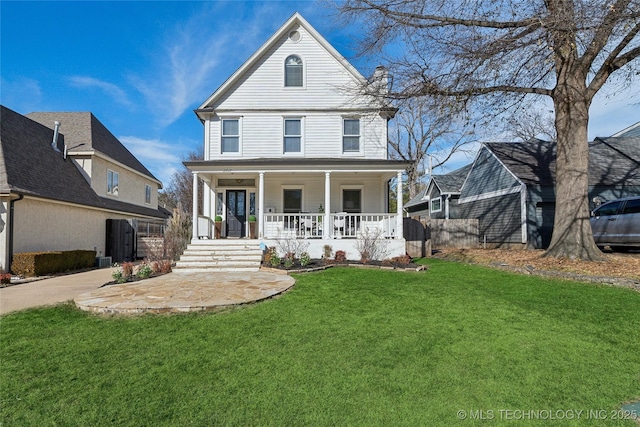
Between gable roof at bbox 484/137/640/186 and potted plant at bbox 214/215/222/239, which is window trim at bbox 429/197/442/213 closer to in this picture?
gable roof at bbox 484/137/640/186

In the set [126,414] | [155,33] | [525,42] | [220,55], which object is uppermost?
Result: [220,55]

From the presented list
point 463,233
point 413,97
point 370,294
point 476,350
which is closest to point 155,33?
point 413,97

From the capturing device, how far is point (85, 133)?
15078mm

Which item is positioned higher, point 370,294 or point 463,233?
point 463,233

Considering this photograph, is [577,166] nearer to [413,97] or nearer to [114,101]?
[413,97]

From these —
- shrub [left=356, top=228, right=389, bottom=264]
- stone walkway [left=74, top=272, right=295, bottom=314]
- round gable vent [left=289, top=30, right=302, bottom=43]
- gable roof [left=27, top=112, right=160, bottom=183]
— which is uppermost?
round gable vent [left=289, top=30, right=302, bottom=43]

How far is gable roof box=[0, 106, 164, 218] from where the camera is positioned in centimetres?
1000

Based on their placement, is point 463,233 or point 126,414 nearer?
point 126,414

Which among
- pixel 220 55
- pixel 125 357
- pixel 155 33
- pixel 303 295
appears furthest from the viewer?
pixel 220 55

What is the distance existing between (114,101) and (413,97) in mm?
17029

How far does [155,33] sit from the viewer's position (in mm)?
11570

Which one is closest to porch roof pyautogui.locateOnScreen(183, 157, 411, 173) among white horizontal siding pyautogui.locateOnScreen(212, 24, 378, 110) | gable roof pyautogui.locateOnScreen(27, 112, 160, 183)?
white horizontal siding pyautogui.locateOnScreen(212, 24, 378, 110)

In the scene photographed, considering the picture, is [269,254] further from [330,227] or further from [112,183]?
[112,183]

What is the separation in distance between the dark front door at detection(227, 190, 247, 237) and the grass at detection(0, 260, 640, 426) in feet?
26.4
